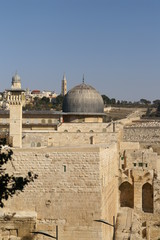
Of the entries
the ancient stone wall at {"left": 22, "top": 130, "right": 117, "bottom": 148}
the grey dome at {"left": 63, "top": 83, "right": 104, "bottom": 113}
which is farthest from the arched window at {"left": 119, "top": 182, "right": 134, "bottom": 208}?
the grey dome at {"left": 63, "top": 83, "right": 104, "bottom": 113}

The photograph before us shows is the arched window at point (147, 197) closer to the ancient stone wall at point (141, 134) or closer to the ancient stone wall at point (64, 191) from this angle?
the ancient stone wall at point (141, 134)

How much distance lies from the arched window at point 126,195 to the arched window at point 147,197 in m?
0.69

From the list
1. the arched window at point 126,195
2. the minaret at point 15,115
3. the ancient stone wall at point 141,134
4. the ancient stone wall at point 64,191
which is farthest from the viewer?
the ancient stone wall at point 141,134

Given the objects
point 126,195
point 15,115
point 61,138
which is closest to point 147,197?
point 126,195

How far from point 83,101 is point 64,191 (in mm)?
16487

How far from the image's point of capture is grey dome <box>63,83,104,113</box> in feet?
95.5

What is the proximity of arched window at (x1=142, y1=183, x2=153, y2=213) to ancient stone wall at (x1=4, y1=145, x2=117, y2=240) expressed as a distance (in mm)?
8585

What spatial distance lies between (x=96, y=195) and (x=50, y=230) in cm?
160

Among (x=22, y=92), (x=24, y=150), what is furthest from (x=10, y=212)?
(x=22, y=92)

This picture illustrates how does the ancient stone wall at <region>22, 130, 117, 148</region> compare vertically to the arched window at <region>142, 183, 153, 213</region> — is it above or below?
above

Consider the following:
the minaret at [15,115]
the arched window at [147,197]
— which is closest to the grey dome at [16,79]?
the minaret at [15,115]

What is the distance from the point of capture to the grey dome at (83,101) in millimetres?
29109

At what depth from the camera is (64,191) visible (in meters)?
12.9

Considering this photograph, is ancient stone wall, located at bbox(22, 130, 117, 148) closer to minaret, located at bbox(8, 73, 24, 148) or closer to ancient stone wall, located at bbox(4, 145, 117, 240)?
minaret, located at bbox(8, 73, 24, 148)
